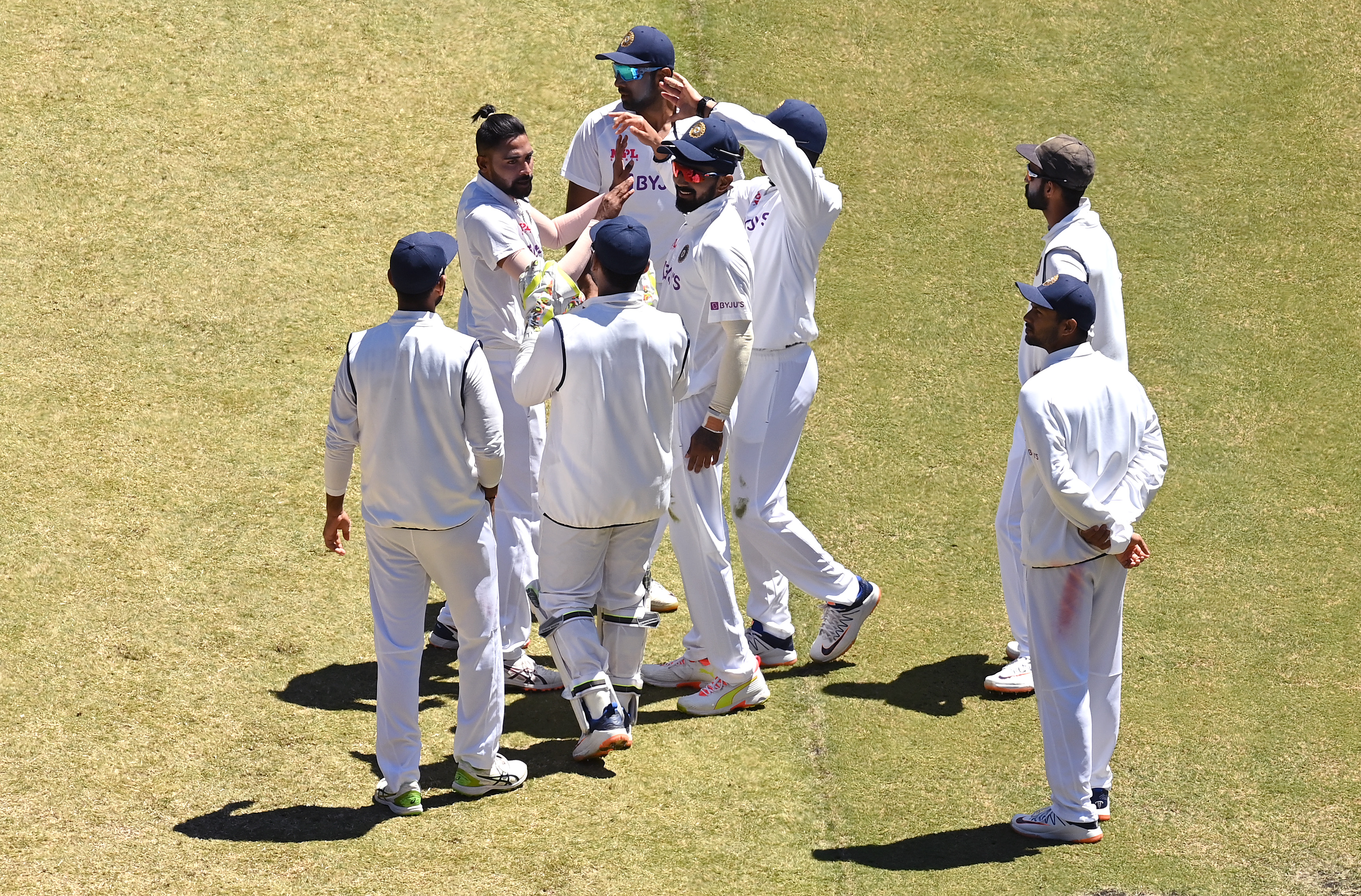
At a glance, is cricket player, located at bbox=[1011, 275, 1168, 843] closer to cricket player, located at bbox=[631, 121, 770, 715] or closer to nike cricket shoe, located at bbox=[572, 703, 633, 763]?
cricket player, located at bbox=[631, 121, 770, 715]

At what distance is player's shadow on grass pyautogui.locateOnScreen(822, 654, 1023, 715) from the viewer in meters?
7.61

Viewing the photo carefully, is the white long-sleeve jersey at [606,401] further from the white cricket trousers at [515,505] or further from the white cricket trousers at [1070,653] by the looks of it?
the white cricket trousers at [1070,653]

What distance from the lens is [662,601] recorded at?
855 cm

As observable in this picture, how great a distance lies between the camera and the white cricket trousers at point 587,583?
6.67m

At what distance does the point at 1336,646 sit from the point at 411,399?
534 centimetres

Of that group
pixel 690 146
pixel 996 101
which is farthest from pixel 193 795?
pixel 996 101

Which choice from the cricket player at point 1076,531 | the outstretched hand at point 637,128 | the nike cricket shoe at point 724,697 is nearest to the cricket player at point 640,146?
the outstretched hand at point 637,128

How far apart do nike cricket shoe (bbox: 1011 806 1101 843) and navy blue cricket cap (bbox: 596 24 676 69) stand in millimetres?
4182

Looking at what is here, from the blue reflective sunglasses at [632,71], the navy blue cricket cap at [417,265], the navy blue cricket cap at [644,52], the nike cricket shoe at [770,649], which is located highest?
the navy blue cricket cap at [644,52]

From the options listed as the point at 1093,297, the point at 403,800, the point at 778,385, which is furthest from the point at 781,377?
the point at 403,800

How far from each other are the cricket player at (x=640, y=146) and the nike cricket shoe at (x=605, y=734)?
1.36 meters

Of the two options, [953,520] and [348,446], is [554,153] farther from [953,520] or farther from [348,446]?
[348,446]

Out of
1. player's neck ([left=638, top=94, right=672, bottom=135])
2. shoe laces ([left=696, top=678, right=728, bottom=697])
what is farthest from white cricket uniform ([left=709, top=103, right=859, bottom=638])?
shoe laces ([left=696, top=678, right=728, bottom=697])

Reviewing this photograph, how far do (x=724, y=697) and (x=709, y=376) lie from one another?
1.57 m
